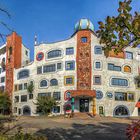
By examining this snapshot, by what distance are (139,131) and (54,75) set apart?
54.9 meters

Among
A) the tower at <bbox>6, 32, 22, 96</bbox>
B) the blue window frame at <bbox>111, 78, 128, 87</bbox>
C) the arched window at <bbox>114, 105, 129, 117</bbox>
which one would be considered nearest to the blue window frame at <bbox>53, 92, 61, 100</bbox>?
the blue window frame at <bbox>111, 78, 128, 87</bbox>

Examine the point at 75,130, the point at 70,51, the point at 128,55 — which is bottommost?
the point at 75,130

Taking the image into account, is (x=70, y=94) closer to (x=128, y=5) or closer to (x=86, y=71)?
(x=86, y=71)

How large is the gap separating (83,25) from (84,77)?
40.9 feet

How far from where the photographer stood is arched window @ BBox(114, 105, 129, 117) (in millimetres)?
57059

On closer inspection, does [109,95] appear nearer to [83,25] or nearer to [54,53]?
[54,53]

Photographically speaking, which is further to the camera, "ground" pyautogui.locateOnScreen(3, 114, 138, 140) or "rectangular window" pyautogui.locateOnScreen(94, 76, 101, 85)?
"rectangular window" pyautogui.locateOnScreen(94, 76, 101, 85)

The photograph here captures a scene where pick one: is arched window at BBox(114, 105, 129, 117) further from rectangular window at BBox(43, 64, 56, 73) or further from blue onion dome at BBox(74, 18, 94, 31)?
blue onion dome at BBox(74, 18, 94, 31)

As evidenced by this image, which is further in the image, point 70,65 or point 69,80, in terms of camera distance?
point 70,65

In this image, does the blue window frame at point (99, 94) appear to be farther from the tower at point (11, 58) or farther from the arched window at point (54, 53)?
the tower at point (11, 58)

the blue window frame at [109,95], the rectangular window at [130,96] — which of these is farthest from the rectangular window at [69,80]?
the rectangular window at [130,96]

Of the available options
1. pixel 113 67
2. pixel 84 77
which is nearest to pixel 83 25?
pixel 113 67

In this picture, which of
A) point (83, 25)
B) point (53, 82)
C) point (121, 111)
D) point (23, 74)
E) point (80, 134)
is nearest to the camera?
point (80, 134)

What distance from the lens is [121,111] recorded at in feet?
188
